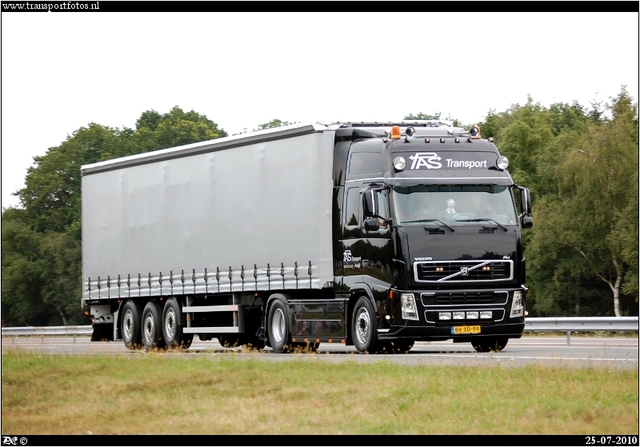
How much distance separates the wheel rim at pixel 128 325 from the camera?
3102 cm

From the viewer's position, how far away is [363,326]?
23281mm

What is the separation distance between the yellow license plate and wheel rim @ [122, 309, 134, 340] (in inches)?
420

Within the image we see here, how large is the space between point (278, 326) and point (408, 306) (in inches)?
158

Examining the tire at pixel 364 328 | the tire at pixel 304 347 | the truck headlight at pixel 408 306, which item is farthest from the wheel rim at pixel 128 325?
the truck headlight at pixel 408 306

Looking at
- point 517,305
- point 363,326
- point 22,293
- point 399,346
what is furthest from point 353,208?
point 22,293

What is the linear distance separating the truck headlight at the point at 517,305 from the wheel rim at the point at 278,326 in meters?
4.62

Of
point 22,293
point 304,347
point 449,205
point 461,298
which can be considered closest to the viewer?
point 461,298

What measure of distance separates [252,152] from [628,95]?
1575 inches

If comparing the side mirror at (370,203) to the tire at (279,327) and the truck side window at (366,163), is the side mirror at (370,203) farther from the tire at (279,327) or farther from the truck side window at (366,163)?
the tire at (279,327)

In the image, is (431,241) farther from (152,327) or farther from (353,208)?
(152,327)

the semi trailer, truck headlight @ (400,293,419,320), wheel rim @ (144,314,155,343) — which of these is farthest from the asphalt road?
wheel rim @ (144,314,155,343)

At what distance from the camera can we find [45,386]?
60.8 feet

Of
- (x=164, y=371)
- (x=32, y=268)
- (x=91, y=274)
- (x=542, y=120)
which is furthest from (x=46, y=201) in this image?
(x=164, y=371)

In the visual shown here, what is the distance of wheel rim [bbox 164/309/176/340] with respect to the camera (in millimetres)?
29188
